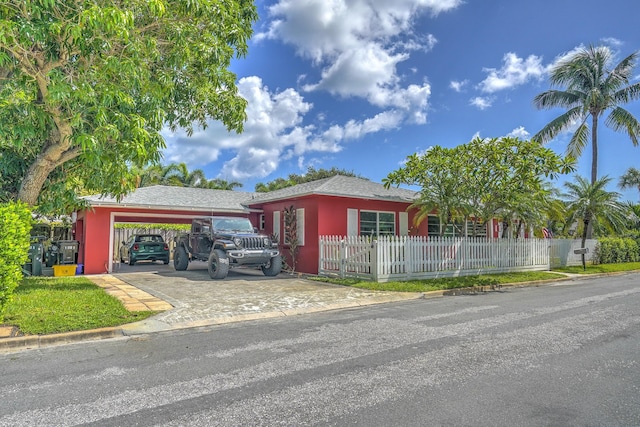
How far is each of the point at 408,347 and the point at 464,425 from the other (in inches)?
90.1

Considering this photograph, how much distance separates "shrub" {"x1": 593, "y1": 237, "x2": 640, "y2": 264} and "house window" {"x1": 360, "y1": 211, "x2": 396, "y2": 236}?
44.0 ft

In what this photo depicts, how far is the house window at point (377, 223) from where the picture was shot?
638 inches

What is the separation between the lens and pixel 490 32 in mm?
13172

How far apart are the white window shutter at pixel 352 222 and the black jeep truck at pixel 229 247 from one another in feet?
10.3

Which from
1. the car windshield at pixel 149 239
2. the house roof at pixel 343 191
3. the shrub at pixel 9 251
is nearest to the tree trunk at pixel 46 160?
the shrub at pixel 9 251

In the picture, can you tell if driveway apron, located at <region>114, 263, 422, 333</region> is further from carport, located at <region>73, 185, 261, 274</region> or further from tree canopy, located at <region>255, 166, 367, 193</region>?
tree canopy, located at <region>255, 166, 367, 193</region>

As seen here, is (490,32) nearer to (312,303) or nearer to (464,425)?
(312,303)

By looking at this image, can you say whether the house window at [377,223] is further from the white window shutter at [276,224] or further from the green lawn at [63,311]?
the green lawn at [63,311]

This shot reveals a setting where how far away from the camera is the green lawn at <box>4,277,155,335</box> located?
6.12 metres

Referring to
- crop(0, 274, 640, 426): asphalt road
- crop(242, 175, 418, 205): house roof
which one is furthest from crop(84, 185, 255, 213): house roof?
crop(0, 274, 640, 426): asphalt road

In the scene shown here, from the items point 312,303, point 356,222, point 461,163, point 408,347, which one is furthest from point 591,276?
point 408,347

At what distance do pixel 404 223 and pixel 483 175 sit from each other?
15.1ft

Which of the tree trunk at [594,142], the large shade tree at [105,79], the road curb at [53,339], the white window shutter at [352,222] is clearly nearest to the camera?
the road curb at [53,339]

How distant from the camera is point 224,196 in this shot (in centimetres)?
1978
